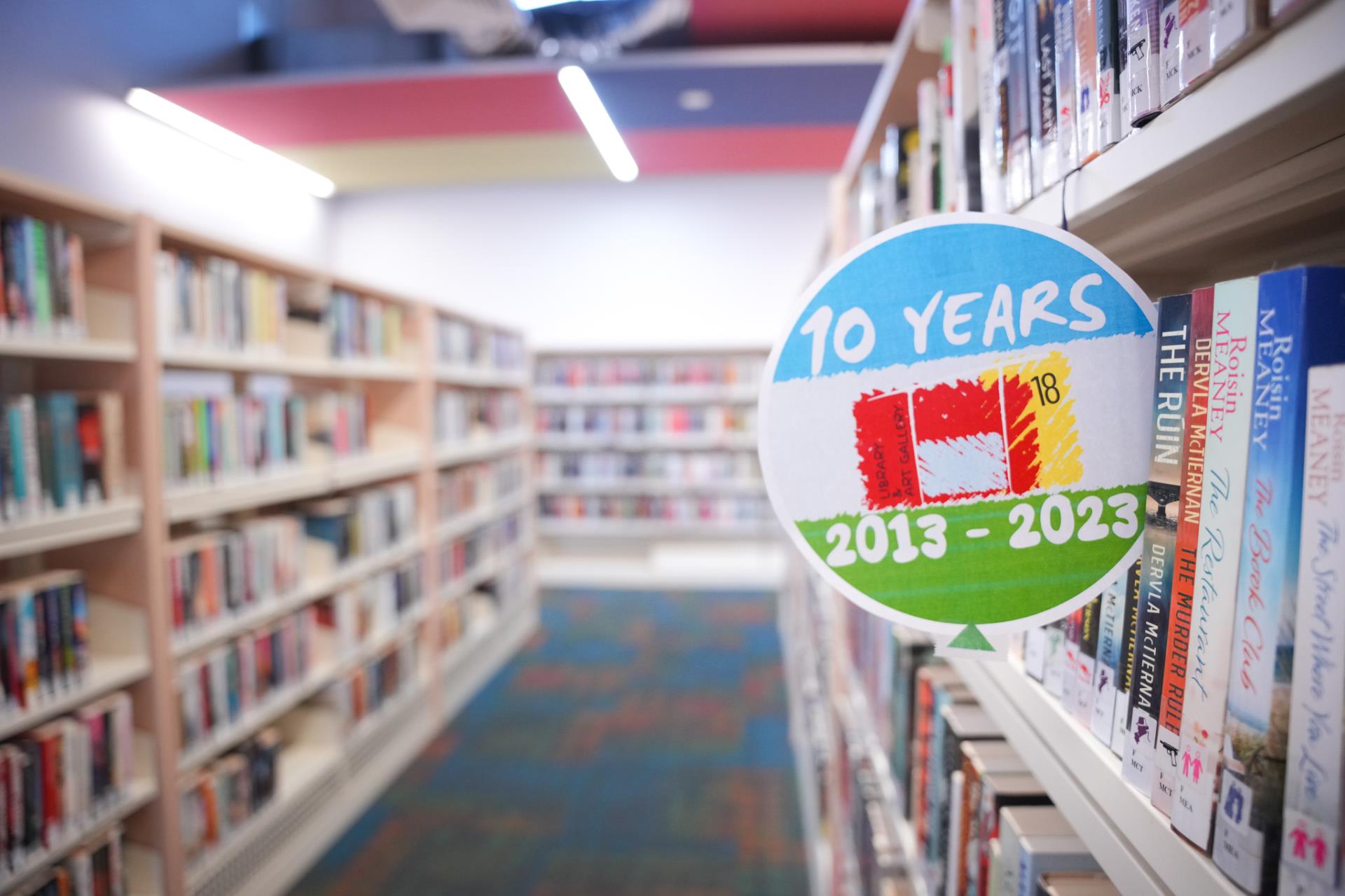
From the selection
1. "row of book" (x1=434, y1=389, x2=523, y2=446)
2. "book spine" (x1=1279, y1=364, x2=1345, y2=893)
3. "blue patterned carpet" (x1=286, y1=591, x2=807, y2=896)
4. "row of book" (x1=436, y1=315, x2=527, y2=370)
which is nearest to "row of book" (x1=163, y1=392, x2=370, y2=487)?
"row of book" (x1=434, y1=389, x2=523, y2=446)

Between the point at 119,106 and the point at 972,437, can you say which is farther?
the point at 119,106

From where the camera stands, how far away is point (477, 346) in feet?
14.7

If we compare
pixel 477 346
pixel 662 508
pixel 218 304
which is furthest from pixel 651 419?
pixel 218 304

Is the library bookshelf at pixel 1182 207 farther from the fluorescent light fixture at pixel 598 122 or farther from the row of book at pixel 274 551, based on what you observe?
the fluorescent light fixture at pixel 598 122

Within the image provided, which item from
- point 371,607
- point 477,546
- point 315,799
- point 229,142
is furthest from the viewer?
point 229,142

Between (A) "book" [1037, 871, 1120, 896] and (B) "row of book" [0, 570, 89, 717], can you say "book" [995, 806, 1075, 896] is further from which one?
(B) "row of book" [0, 570, 89, 717]

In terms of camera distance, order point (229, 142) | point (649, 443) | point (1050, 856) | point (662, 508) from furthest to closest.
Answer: point (662, 508) < point (649, 443) < point (229, 142) < point (1050, 856)

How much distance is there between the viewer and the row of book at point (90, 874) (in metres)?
1.67

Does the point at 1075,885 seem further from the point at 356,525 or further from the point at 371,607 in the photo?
the point at 371,607

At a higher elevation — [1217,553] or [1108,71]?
[1108,71]

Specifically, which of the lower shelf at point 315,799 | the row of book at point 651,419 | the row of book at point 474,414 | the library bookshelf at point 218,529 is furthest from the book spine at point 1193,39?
the row of book at point 651,419

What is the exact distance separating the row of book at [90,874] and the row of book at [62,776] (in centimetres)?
8

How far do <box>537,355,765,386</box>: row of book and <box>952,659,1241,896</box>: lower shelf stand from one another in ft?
17.5

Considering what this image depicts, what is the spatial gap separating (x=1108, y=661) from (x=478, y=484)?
4018 mm
